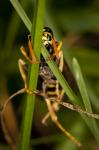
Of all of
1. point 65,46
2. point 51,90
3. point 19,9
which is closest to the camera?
point 19,9

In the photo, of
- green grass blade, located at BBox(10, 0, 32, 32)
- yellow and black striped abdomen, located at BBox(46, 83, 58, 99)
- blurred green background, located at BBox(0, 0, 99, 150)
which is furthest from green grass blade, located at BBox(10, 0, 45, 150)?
blurred green background, located at BBox(0, 0, 99, 150)

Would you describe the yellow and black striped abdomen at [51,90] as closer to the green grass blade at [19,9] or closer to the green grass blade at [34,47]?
the green grass blade at [34,47]

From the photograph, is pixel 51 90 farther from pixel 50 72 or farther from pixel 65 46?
pixel 65 46

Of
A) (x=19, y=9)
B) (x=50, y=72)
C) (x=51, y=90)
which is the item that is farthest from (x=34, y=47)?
(x=51, y=90)

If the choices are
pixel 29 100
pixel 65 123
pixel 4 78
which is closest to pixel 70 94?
pixel 29 100

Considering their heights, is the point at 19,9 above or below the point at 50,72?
above

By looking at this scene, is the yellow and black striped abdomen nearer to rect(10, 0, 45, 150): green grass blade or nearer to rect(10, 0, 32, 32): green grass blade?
rect(10, 0, 45, 150): green grass blade

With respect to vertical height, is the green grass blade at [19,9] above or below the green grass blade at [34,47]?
above

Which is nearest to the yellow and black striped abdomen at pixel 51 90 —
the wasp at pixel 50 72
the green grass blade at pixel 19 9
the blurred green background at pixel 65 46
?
the wasp at pixel 50 72
